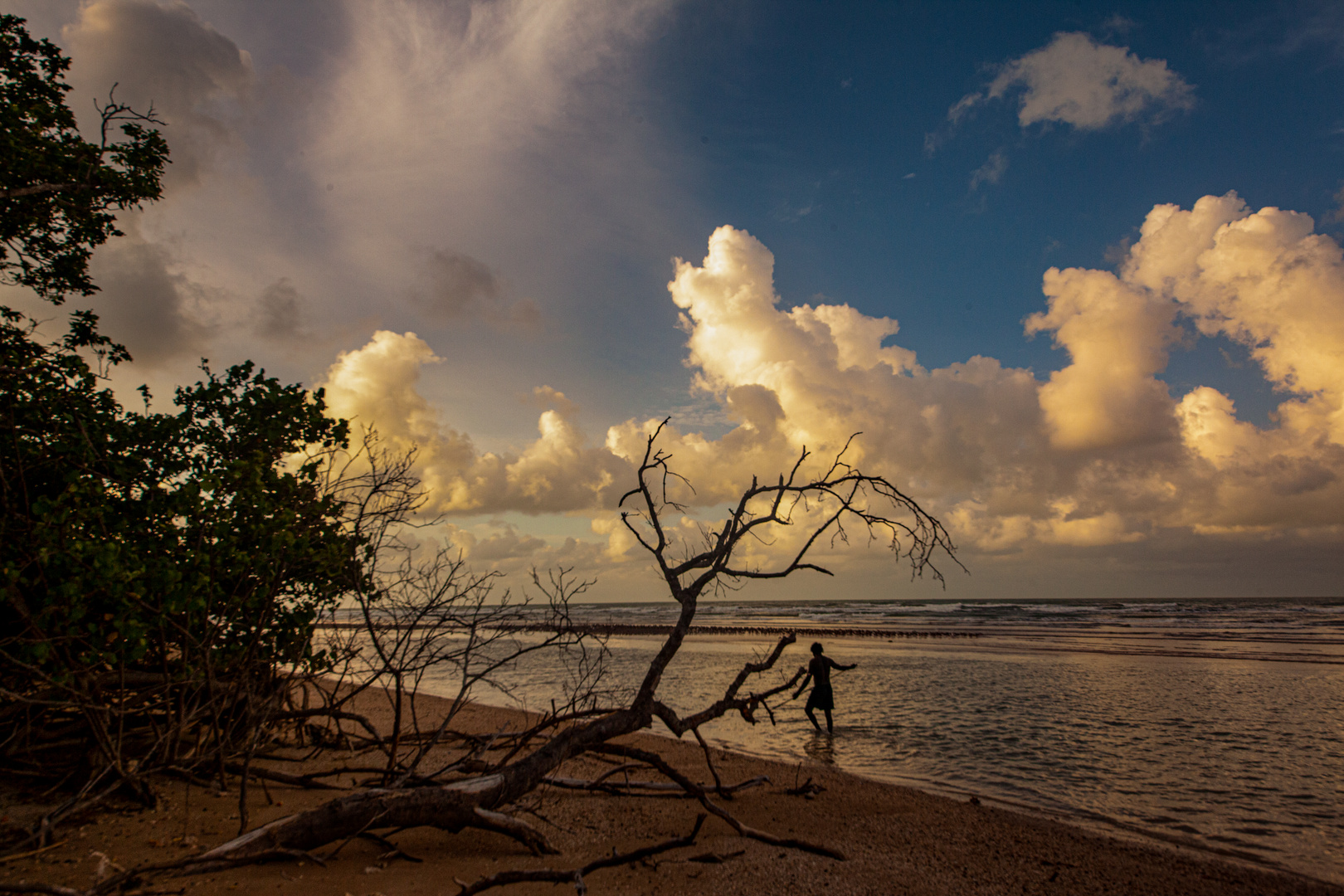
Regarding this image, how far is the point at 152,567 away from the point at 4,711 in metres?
1.78

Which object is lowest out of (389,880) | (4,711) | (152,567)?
(389,880)

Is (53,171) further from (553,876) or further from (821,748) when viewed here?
(821,748)

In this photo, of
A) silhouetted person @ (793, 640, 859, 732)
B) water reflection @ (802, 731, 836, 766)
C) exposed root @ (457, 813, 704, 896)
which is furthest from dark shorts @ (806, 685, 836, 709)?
exposed root @ (457, 813, 704, 896)

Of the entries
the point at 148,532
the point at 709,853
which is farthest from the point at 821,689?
the point at 148,532

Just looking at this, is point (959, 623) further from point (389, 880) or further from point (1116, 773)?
point (389, 880)

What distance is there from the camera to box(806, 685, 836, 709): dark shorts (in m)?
12.3

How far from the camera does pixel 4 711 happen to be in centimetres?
559

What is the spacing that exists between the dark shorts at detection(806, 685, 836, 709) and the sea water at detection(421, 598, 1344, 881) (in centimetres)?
59

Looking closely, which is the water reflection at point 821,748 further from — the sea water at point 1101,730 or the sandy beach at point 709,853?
the sandy beach at point 709,853

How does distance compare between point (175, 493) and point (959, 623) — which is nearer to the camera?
point (175, 493)

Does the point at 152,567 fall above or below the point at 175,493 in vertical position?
below

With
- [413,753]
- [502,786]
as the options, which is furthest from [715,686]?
[502,786]

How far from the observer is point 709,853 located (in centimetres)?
563

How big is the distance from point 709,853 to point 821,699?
7.36 meters
